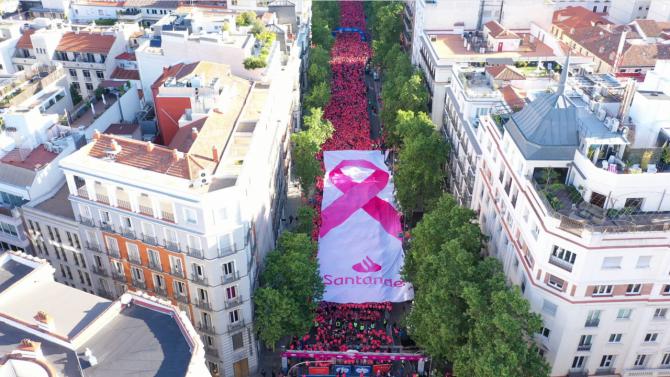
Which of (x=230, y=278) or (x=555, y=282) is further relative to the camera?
(x=230, y=278)

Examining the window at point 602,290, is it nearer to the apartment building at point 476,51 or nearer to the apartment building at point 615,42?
the apartment building at point 476,51

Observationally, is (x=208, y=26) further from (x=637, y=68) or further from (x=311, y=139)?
(x=637, y=68)

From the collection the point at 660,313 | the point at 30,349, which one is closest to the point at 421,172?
the point at 660,313

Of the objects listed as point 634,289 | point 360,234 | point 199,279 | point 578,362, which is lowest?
point 360,234

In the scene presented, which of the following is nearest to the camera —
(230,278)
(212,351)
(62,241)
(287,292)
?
(230,278)

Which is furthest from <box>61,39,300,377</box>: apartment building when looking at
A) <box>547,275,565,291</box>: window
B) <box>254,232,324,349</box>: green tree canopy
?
<box>547,275,565,291</box>: window

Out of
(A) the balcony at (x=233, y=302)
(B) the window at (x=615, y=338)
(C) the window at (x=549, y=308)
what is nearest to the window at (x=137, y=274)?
(A) the balcony at (x=233, y=302)

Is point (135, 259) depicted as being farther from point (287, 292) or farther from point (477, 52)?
point (477, 52)
